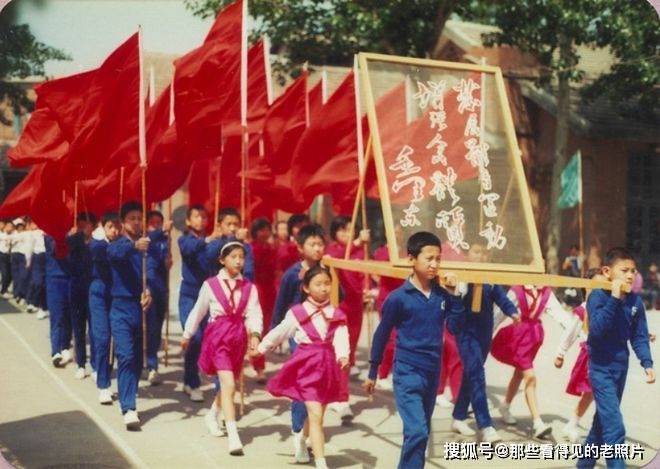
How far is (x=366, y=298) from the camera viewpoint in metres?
7.21

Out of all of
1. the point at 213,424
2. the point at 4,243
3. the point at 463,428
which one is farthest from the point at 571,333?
the point at 4,243

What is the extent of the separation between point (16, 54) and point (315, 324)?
9.45 feet

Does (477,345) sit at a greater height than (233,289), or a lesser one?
lesser

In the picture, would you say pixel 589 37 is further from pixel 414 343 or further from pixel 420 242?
pixel 414 343

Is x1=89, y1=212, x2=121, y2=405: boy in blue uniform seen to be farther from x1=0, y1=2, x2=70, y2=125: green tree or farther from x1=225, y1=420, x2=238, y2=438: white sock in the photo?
x1=225, y1=420, x2=238, y2=438: white sock

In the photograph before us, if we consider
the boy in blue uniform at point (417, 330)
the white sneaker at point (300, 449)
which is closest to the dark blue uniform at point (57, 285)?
the white sneaker at point (300, 449)

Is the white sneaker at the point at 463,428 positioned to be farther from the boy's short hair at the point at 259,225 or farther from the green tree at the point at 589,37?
the green tree at the point at 589,37

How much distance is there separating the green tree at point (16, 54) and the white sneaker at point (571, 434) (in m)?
4.67

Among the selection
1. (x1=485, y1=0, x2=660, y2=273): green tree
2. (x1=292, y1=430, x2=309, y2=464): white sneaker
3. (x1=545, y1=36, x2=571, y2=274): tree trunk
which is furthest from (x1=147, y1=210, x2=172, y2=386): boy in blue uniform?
(x1=545, y1=36, x2=571, y2=274): tree trunk

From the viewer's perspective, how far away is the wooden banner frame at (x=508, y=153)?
569cm

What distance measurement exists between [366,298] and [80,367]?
3.26 meters

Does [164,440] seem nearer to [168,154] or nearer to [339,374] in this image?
[339,374]

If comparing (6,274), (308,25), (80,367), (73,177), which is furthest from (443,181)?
(308,25)

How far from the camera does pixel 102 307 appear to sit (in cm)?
748
